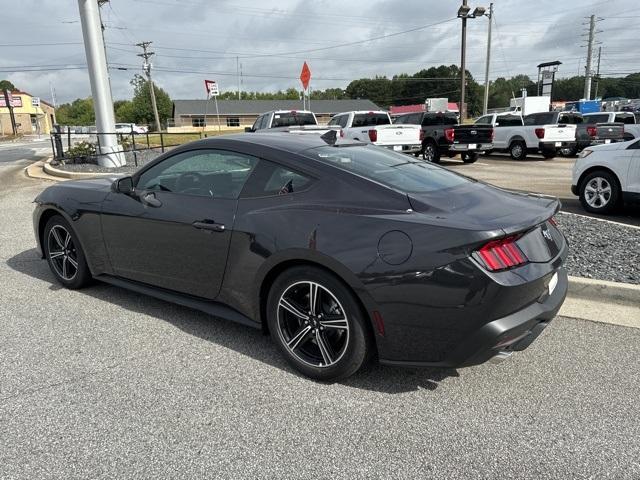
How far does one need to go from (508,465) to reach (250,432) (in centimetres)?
132

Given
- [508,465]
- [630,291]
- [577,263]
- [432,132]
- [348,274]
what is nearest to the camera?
[508,465]

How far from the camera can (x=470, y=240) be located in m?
2.55

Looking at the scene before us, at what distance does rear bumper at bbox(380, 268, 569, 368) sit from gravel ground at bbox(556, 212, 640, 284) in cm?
218

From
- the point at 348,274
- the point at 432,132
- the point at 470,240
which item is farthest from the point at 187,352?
the point at 432,132

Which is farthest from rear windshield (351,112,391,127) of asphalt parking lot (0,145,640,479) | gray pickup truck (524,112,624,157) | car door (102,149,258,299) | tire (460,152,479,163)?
asphalt parking lot (0,145,640,479)

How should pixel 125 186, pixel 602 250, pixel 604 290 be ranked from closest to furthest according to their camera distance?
pixel 125 186, pixel 604 290, pixel 602 250

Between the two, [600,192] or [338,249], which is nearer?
[338,249]

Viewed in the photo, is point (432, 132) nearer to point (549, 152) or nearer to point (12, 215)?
point (549, 152)

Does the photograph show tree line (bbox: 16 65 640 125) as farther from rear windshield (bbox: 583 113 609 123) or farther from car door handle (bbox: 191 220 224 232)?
car door handle (bbox: 191 220 224 232)

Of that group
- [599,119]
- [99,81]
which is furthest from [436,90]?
[99,81]

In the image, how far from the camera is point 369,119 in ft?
54.2

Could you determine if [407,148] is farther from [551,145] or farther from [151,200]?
[151,200]

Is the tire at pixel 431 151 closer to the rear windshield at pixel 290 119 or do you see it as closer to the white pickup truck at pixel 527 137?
the white pickup truck at pixel 527 137

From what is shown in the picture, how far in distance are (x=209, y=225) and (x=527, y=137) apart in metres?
18.3
